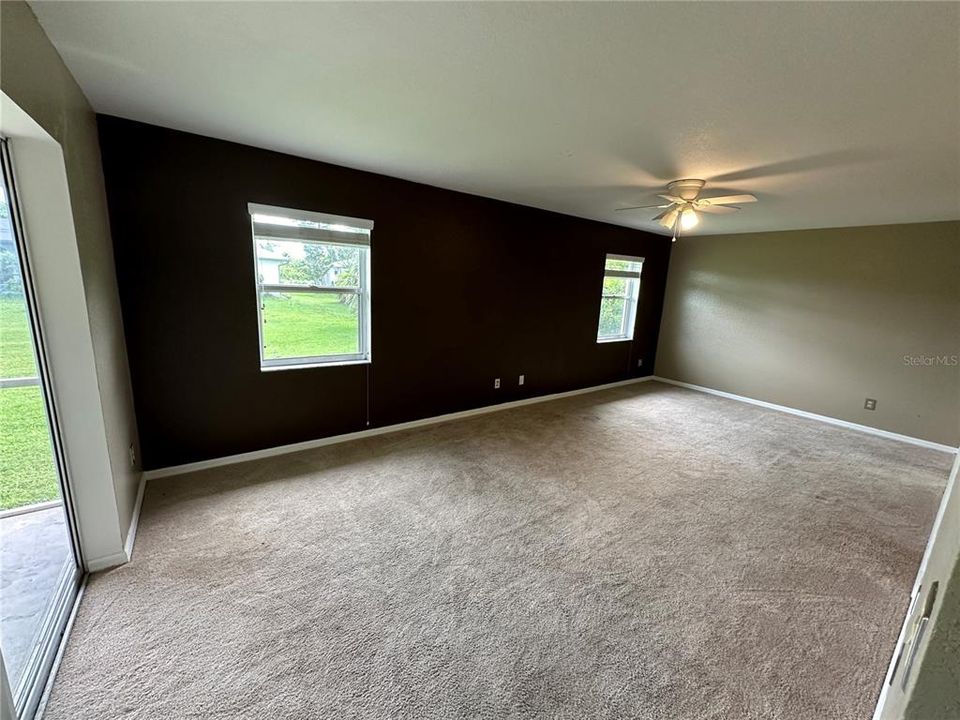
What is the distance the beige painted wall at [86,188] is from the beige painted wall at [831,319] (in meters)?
6.37

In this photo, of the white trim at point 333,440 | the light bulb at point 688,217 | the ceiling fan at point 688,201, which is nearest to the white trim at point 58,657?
the white trim at point 333,440

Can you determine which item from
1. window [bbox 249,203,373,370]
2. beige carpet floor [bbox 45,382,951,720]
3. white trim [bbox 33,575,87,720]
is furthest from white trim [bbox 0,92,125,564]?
window [bbox 249,203,373,370]

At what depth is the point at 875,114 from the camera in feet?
5.51

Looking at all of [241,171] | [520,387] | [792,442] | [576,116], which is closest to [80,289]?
[241,171]

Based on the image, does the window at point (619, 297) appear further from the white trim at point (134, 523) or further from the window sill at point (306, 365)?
the white trim at point (134, 523)

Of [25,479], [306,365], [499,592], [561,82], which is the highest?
[561,82]

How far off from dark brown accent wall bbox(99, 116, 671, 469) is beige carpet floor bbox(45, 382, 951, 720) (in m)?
0.47

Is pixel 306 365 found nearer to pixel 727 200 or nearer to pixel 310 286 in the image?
pixel 310 286

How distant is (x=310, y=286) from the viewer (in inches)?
121

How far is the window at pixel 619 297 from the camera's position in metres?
5.37

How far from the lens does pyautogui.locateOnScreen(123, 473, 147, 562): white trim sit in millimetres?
1965

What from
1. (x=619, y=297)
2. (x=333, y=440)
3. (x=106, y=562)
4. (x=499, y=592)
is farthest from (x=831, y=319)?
(x=106, y=562)

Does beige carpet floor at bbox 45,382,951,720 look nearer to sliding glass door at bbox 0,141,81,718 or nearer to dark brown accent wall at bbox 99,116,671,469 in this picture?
sliding glass door at bbox 0,141,81,718

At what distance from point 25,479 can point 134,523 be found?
20.4 inches
